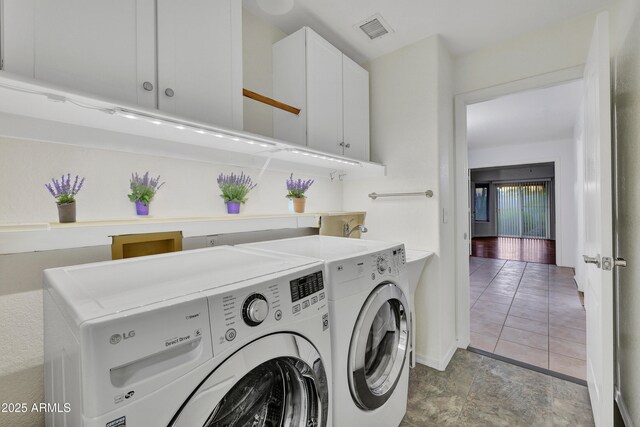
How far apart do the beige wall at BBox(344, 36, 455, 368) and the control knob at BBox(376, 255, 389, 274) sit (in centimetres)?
92

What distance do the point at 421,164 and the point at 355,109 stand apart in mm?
677

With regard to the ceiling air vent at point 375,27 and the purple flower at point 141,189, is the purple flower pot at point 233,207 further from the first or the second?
the ceiling air vent at point 375,27

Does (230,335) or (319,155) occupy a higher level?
(319,155)

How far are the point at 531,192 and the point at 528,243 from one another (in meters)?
1.82

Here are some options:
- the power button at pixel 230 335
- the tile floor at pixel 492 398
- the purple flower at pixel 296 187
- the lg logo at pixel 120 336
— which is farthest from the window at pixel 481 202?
the lg logo at pixel 120 336

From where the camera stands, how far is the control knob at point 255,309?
30.6 inches

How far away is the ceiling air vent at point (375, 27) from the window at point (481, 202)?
8.85m

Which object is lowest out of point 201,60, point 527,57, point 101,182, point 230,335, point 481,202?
point 230,335

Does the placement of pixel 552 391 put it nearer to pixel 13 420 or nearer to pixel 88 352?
pixel 88 352

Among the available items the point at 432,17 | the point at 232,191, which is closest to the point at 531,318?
the point at 432,17

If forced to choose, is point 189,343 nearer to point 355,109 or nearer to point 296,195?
point 296,195

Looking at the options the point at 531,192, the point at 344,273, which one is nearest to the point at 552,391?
the point at 344,273

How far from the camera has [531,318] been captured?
297cm

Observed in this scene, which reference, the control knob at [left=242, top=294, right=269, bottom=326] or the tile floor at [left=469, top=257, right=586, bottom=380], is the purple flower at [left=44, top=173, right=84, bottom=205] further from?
the tile floor at [left=469, top=257, right=586, bottom=380]
